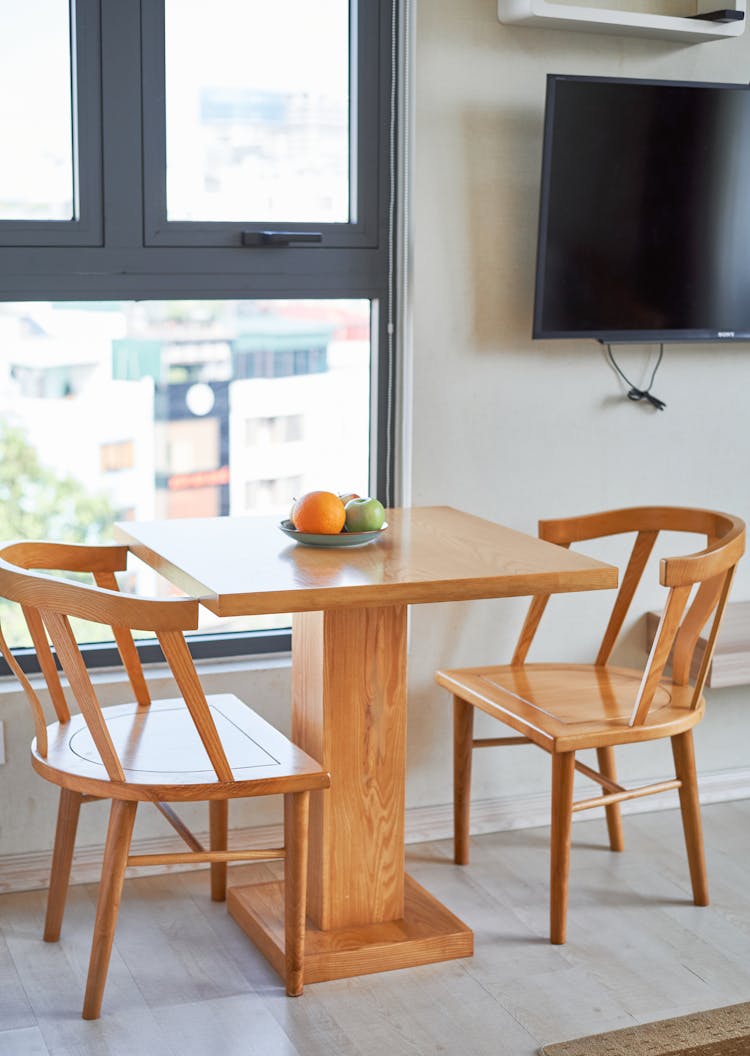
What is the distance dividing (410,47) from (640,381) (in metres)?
0.95

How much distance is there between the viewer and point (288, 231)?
2.97 metres

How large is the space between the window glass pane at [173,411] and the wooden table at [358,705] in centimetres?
34

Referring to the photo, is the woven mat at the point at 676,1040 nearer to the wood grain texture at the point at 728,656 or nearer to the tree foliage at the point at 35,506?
the wood grain texture at the point at 728,656

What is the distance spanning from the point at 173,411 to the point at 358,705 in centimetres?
87

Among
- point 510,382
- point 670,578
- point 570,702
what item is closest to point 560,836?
point 570,702

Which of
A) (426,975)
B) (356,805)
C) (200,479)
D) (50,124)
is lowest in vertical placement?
(426,975)

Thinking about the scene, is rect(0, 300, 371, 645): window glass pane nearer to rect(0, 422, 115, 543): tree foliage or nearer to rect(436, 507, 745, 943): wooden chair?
rect(0, 422, 115, 543): tree foliage

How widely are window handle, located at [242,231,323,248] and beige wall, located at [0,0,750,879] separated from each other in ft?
0.83

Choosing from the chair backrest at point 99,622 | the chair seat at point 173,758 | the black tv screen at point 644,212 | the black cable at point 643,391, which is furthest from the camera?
the black cable at point 643,391

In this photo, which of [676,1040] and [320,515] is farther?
[320,515]

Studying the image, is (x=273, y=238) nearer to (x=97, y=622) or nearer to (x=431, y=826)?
(x=97, y=622)

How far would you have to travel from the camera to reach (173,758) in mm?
2322

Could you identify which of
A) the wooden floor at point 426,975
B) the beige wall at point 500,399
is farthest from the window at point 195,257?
the wooden floor at point 426,975

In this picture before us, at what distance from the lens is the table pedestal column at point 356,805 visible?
97.0 inches
